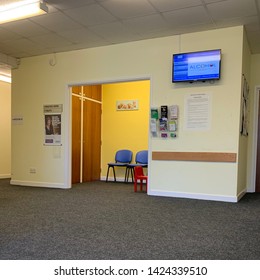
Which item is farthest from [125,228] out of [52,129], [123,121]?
[123,121]

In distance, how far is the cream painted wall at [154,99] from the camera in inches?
172

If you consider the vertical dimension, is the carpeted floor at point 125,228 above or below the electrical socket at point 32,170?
below

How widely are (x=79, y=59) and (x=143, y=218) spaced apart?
3.72m

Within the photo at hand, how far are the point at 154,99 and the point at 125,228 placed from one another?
2.71m

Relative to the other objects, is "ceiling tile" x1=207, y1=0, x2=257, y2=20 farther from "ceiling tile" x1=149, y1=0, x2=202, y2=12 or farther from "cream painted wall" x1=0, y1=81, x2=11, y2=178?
"cream painted wall" x1=0, y1=81, x2=11, y2=178

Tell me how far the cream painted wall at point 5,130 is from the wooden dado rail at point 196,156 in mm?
5014

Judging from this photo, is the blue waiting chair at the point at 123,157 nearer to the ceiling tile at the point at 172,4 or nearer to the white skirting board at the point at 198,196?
the white skirting board at the point at 198,196

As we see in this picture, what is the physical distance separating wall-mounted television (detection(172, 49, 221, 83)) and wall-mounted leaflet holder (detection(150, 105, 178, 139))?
1.73 feet

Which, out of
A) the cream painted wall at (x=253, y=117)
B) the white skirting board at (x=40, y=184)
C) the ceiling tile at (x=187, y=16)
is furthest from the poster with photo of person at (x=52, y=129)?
the cream painted wall at (x=253, y=117)

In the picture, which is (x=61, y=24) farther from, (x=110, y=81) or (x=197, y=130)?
(x=197, y=130)

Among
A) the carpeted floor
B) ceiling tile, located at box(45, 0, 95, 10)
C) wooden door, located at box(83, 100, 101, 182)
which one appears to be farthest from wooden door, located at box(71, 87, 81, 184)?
ceiling tile, located at box(45, 0, 95, 10)

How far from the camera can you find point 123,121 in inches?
276

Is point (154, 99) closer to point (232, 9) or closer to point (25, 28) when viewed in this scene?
point (232, 9)
